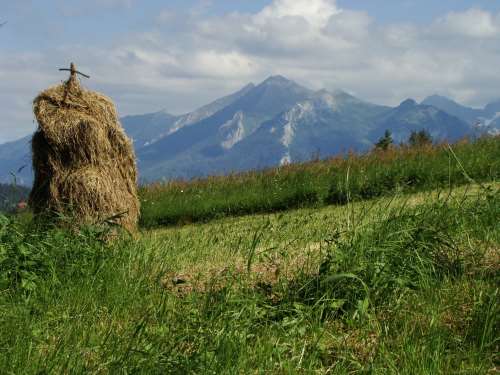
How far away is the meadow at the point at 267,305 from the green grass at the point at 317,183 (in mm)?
8870

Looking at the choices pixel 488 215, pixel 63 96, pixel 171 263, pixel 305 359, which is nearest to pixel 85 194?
pixel 63 96

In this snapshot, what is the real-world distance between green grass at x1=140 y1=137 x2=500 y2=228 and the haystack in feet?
17.7

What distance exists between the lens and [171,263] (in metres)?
5.39

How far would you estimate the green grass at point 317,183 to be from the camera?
14195mm

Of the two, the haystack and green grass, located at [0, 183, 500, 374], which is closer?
green grass, located at [0, 183, 500, 374]

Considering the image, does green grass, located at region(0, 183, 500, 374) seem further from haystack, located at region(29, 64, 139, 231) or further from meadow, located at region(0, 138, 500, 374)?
haystack, located at region(29, 64, 139, 231)

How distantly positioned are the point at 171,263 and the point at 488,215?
2.70 m

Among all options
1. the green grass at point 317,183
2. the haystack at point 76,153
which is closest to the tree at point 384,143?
the green grass at point 317,183

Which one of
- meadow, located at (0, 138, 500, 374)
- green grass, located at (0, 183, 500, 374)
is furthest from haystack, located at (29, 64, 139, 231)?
green grass, located at (0, 183, 500, 374)

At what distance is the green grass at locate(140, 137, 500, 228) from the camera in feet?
46.6

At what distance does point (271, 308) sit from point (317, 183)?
11719mm

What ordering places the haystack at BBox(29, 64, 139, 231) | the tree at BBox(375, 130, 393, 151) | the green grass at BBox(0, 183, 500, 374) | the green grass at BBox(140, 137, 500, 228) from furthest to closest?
the tree at BBox(375, 130, 393, 151)
the green grass at BBox(140, 137, 500, 228)
the haystack at BBox(29, 64, 139, 231)
the green grass at BBox(0, 183, 500, 374)

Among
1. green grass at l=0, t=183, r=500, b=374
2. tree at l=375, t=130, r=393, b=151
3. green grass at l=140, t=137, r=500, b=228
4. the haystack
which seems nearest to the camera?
→ green grass at l=0, t=183, r=500, b=374

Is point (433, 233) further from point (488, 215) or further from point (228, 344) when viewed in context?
point (228, 344)
